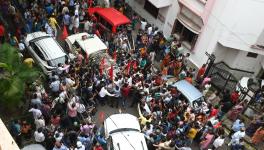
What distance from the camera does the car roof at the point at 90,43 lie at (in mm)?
20281

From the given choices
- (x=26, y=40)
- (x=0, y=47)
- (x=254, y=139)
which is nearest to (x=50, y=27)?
(x=26, y=40)

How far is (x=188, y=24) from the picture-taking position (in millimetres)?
22672

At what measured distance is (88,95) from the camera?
1800 cm

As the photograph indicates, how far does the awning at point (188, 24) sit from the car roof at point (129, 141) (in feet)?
29.6

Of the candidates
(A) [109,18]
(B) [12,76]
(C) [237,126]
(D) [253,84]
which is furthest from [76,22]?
(C) [237,126]

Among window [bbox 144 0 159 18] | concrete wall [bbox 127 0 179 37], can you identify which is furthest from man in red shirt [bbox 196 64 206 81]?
window [bbox 144 0 159 18]

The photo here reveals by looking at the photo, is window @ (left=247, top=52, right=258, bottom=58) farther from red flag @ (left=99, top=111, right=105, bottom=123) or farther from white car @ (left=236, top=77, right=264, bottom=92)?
red flag @ (left=99, top=111, right=105, bottom=123)

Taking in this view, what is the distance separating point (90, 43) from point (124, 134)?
6.89 m

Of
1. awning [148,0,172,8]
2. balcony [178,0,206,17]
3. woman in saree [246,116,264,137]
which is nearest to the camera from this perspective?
woman in saree [246,116,264,137]

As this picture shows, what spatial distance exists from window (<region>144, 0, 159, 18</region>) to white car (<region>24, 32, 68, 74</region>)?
8511mm

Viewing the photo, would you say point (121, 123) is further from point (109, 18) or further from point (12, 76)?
point (109, 18)

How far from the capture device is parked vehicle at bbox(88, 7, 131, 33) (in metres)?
22.6

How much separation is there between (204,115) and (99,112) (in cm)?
524

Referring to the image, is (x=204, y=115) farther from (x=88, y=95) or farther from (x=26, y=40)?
(x=26, y=40)
